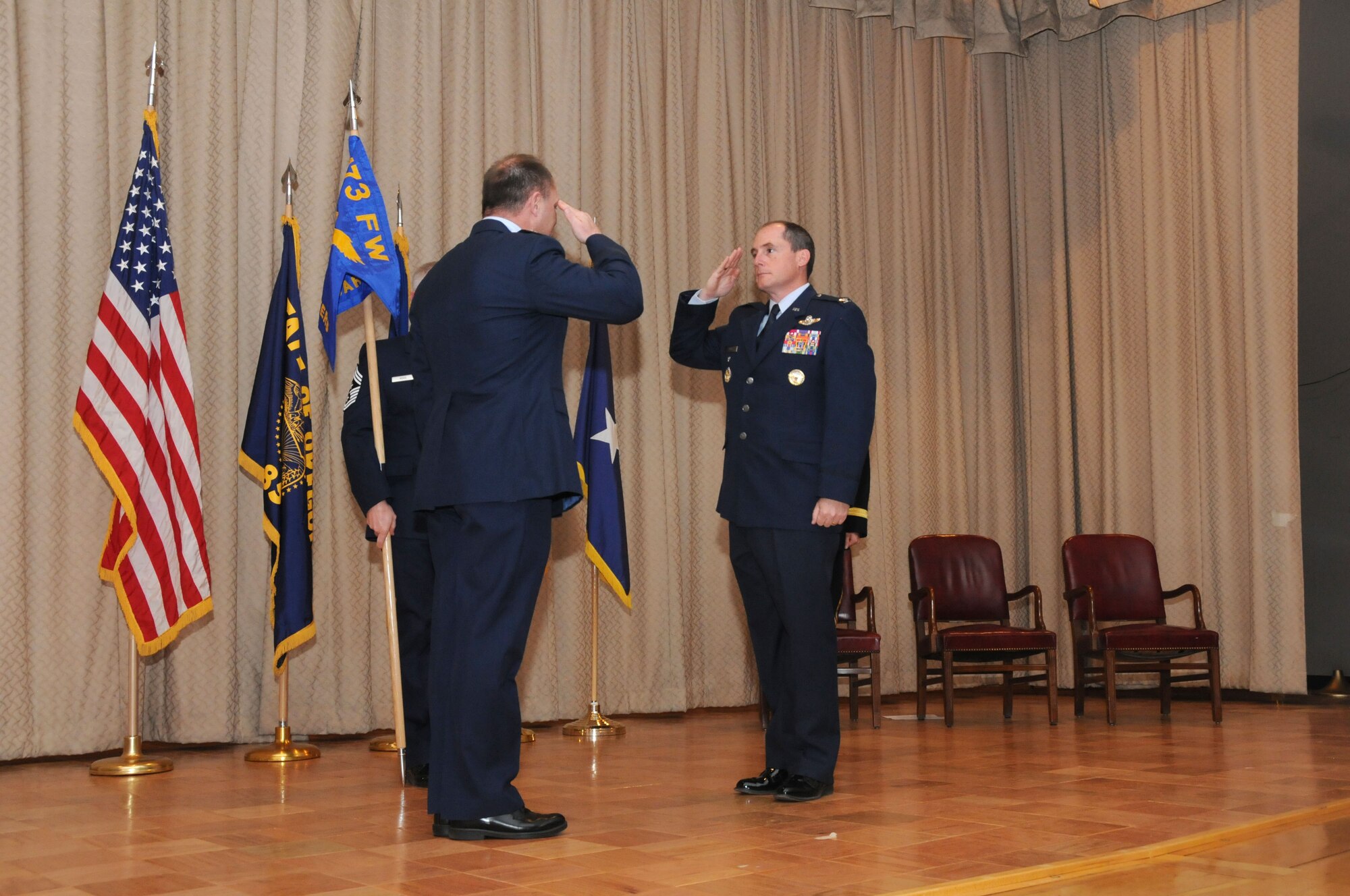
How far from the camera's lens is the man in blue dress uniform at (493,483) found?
299cm

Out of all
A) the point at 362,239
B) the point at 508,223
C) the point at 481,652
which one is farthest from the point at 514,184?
the point at 362,239

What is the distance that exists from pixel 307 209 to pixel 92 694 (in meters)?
2.25

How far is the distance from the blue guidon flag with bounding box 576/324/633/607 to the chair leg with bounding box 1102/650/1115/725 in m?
2.34

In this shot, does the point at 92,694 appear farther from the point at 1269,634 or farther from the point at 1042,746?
the point at 1269,634

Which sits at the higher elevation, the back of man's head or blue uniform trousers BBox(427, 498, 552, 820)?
the back of man's head

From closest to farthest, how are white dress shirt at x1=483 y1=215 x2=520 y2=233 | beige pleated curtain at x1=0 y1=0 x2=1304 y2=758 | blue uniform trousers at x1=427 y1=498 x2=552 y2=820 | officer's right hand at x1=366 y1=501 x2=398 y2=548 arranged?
blue uniform trousers at x1=427 y1=498 x2=552 y2=820
white dress shirt at x1=483 y1=215 x2=520 y2=233
officer's right hand at x1=366 y1=501 x2=398 y2=548
beige pleated curtain at x1=0 y1=0 x2=1304 y2=758

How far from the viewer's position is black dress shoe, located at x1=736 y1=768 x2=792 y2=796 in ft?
12.3

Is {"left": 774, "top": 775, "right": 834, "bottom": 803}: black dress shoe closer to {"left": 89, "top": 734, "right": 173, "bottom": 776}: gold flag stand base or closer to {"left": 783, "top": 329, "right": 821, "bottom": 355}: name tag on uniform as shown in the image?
{"left": 783, "top": 329, "right": 821, "bottom": 355}: name tag on uniform

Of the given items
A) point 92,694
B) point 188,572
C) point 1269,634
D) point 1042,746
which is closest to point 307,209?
point 188,572

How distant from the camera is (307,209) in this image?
5.67 metres

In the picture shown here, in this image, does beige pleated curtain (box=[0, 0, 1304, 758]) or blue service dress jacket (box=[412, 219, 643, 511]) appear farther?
beige pleated curtain (box=[0, 0, 1304, 758])

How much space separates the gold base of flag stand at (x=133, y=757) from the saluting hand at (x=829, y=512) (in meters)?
2.65

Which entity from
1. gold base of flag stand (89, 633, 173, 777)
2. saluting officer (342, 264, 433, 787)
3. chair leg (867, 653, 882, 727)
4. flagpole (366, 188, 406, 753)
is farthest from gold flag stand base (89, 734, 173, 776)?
chair leg (867, 653, 882, 727)

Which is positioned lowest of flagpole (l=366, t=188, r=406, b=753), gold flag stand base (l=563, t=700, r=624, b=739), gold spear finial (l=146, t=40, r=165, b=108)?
gold flag stand base (l=563, t=700, r=624, b=739)
